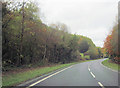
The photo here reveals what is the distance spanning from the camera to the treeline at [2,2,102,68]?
15.4 meters

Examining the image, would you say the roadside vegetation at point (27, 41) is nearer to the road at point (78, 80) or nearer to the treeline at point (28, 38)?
the treeline at point (28, 38)

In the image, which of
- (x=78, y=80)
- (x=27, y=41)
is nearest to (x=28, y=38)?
(x=27, y=41)

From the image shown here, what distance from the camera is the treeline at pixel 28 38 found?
50.7ft

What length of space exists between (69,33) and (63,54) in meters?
7.53

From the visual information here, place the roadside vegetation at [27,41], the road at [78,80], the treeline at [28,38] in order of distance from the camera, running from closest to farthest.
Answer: the road at [78,80], the roadside vegetation at [27,41], the treeline at [28,38]

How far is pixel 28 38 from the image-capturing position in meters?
23.1

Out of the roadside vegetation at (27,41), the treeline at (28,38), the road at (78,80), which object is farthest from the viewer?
the treeline at (28,38)

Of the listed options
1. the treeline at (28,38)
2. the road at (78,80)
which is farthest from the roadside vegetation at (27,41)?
the road at (78,80)

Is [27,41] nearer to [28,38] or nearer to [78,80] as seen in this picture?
[28,38]

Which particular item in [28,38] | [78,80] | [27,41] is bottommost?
[78,80]

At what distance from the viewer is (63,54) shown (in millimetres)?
45562

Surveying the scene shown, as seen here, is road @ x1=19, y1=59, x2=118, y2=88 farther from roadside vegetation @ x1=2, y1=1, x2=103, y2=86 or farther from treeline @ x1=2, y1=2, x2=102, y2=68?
treeline @ x1=2, y1=2, x2=102, y2=68

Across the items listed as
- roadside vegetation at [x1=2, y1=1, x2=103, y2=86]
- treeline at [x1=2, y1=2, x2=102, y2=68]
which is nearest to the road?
roadside vegetation at [x1=2, y1=1, x2=103, y2=86]

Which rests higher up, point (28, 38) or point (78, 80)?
point (28, 38)
